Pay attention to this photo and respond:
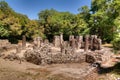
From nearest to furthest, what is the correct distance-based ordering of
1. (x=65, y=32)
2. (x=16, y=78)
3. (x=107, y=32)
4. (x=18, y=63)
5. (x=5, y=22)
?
(x=16, y=78), (x=18, y=63), (x=5, y=22), (x=107, y=32), (x=65, y=32)

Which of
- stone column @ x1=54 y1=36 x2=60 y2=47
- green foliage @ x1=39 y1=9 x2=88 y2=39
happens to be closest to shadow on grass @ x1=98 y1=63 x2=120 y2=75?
stone column @ x1=54 y1=36 x2=60 y2=47

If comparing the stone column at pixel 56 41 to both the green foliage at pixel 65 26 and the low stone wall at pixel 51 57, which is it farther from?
the low stone wall at pixel 51 57

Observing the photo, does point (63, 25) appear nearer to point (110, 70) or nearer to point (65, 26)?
point (65, 26)

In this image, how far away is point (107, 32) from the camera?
4803 centimetres

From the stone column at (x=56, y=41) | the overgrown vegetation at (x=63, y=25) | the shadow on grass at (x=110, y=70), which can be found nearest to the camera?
the shadow on grass at (x=110, y=70)

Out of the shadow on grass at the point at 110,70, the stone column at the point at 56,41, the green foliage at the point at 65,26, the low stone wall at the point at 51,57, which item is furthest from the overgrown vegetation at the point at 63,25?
the shadow on grass at the point at 110,70

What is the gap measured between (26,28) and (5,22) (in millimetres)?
5162

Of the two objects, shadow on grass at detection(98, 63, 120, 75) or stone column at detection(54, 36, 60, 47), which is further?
stone column at detection(54, 36, 60, 47)

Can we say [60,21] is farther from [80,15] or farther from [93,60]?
[93,60]

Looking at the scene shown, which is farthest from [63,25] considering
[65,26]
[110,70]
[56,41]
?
[110,70]

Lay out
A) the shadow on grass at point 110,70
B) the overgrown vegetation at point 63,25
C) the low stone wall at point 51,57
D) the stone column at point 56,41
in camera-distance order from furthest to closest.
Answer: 1. the overgrown vegetation at point 63,25
2. the stone column at point 56,41
3. the low stone wall at point 51,57
4. the shadow on grass at point 110,70

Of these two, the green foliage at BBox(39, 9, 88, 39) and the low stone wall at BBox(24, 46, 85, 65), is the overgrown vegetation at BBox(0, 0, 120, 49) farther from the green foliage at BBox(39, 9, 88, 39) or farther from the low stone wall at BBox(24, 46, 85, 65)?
the low stone wall at BBox(24, 46, 85, 65)

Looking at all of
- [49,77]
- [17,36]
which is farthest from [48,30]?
[49,77]

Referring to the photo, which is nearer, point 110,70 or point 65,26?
point 110,70
